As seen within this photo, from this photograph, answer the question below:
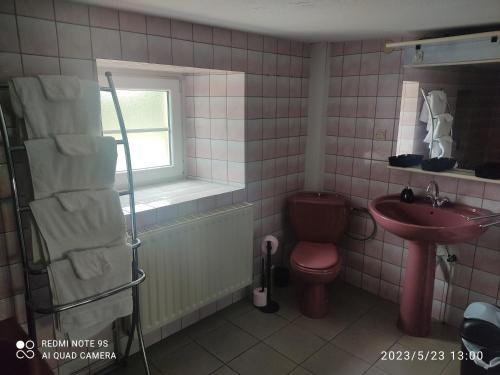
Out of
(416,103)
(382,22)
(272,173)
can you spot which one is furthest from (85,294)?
(416,103)

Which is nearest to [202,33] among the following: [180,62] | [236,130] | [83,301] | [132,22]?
[180,62]

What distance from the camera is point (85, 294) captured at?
1484 millimetres

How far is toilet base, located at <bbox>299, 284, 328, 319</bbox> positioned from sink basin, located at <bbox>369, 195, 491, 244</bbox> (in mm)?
629

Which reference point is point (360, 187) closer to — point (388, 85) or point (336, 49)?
point (388, 85)

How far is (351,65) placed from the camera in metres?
2.58

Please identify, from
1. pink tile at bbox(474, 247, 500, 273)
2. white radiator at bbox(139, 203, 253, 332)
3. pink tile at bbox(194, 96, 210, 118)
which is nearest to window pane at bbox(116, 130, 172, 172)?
pink tile at bbox(194, 96, 210, 118)

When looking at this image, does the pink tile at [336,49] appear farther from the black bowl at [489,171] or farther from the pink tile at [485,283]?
the pink tile at [485,283]

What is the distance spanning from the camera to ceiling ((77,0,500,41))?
4.93 feet

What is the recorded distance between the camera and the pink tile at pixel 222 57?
2133 mm

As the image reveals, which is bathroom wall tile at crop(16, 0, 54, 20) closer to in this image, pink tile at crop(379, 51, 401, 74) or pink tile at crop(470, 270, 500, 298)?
pink tile at crop(379, 51, 401, 74)

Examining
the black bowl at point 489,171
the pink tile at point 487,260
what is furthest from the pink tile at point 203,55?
the pink tile at point 487,260

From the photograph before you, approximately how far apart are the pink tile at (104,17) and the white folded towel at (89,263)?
3.33ft

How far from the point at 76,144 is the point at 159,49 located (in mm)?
743

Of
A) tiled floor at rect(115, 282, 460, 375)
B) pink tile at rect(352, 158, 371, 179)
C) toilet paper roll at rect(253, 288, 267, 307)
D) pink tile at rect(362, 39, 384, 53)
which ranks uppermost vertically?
pink tile at rect(362, 39, 384, 53)
